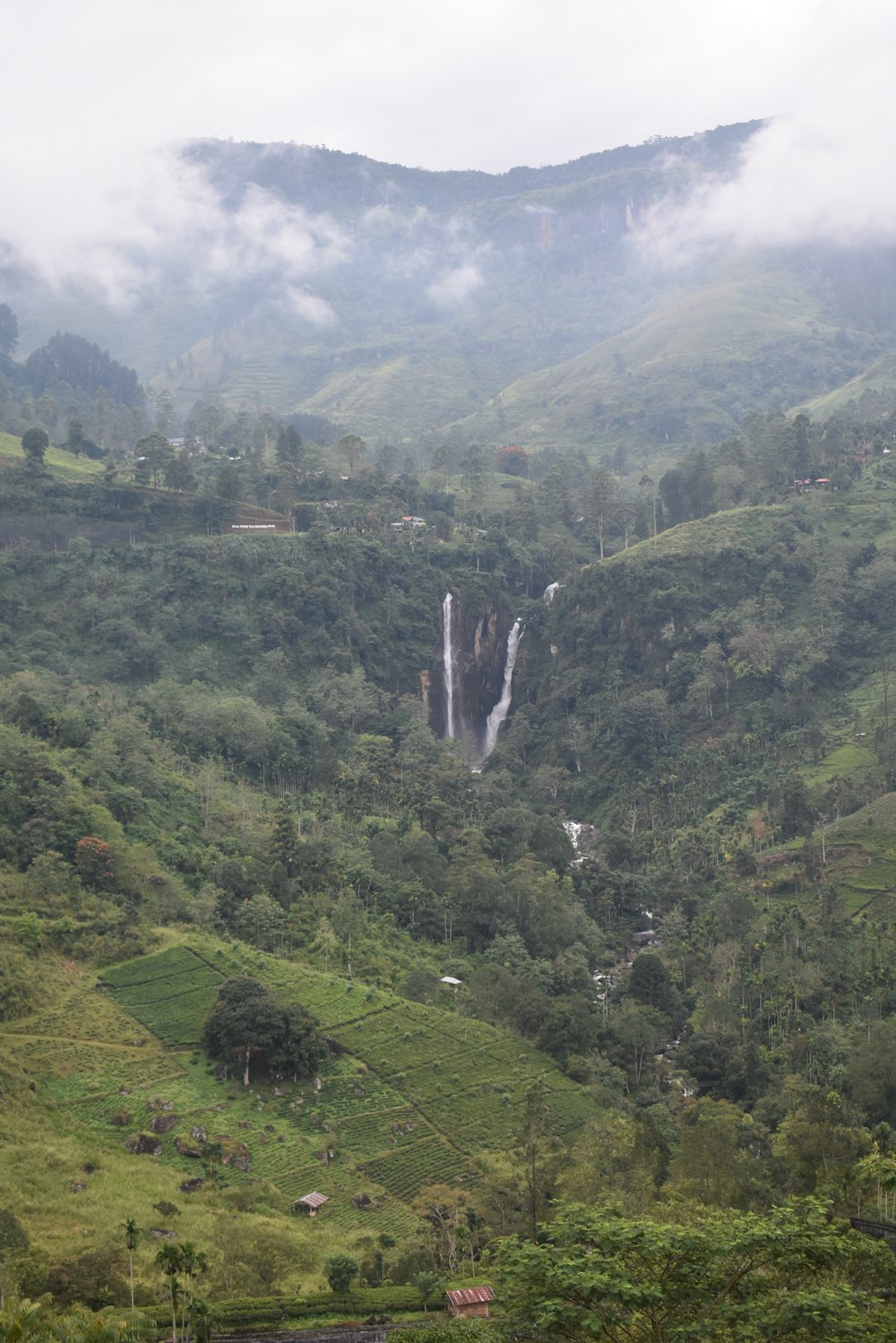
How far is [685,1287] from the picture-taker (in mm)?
18281

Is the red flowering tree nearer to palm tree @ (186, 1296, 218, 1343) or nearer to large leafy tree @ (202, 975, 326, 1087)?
large leafy tree @ (202, 975, 326, 1087)

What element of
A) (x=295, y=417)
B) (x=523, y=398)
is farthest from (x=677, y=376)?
(x=295, y=417)

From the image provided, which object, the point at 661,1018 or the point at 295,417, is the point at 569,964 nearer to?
the point at 661,1018

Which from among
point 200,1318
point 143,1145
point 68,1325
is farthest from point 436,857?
point 68,1325

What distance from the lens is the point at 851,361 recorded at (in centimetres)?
15100

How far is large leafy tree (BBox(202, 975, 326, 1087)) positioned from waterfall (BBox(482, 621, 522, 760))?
149ft

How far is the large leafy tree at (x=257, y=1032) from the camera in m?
38.8

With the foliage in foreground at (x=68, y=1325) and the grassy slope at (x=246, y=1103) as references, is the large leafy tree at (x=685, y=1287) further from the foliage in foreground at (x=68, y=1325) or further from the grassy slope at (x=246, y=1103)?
the grassy slope at (x=246, y=1103)

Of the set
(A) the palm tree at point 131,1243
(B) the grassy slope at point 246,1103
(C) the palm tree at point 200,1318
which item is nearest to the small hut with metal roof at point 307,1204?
(B) the grassy slope at point 246,1103

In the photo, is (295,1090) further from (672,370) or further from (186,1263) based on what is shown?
(672,370)

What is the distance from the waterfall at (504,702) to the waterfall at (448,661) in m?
2.71

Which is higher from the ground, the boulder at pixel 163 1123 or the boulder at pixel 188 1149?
the boulder at pixel 163 1123

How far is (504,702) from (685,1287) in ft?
227

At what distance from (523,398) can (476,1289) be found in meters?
139
